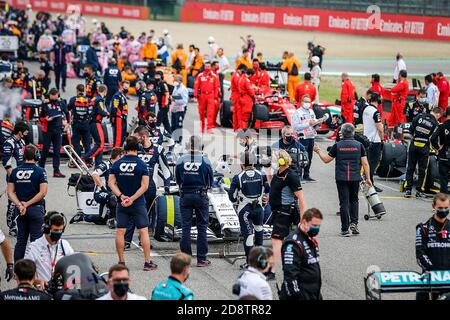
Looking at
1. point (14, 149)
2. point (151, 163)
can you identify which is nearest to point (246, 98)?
point (151, 163)

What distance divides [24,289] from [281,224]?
13.9 feet

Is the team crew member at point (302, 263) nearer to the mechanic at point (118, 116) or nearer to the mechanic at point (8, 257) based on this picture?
the mechanic at point (8, 257)

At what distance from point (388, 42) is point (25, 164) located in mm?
31661

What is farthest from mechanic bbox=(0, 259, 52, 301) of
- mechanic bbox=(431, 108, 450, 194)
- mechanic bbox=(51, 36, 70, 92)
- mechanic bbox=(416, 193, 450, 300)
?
mechanic bbox=(51, 36, 70, 92)

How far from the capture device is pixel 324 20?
4600 centimetres

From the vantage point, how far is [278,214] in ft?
39.2

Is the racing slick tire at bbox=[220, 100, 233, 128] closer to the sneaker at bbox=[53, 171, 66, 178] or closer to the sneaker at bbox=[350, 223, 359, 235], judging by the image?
the sneaker at bbox=[53, 171, 66, 178]

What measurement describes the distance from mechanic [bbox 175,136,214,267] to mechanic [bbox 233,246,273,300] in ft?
12.4

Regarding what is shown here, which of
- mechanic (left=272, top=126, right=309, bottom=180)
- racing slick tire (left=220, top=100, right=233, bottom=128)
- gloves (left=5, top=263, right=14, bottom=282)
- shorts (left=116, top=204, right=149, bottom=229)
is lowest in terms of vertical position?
gloves (left=5, top=263, right=14, bottom=282)

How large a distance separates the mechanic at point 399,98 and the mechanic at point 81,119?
26.9 ft

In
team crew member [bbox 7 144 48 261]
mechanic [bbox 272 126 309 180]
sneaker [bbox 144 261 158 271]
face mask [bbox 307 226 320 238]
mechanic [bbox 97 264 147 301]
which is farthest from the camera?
mechanic [bbox 272 126 309 180]

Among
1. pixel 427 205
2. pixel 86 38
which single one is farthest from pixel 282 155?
pixel 86 38

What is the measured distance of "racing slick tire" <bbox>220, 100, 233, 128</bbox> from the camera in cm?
2512

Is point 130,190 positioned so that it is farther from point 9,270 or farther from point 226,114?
point 226,114
